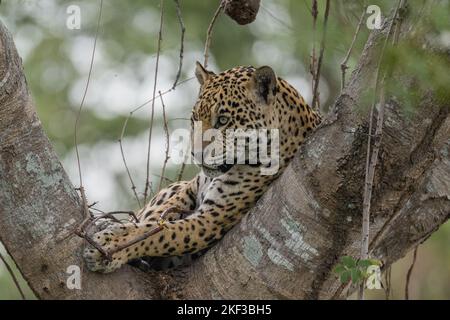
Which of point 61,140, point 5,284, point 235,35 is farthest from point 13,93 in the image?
point 235,35

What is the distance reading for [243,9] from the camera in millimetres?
6410

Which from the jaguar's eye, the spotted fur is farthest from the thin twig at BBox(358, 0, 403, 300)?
the jaguar's eye

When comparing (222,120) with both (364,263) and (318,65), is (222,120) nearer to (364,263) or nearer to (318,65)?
(318,65)

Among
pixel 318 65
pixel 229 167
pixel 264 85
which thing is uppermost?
pixel 318 65

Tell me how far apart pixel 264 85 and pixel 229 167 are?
2.37ft

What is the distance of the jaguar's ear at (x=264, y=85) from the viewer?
7.59 m

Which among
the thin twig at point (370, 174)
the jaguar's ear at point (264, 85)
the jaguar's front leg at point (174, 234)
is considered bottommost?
the jaguar's front leg at point (174, 234)

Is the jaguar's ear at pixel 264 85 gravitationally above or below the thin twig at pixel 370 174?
above

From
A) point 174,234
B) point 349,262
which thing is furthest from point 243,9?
point 349,262

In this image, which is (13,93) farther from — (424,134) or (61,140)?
(61,140)

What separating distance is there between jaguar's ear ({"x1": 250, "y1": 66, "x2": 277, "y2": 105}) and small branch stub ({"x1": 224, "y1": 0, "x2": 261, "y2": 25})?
3.78ft

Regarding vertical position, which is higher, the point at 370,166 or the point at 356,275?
the point at 370,166

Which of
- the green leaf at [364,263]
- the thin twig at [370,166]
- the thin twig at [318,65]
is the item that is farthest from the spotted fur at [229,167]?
the green leaf at [364,263]

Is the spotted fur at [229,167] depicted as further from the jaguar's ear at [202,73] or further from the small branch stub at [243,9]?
the small branch stub at [243,9]
